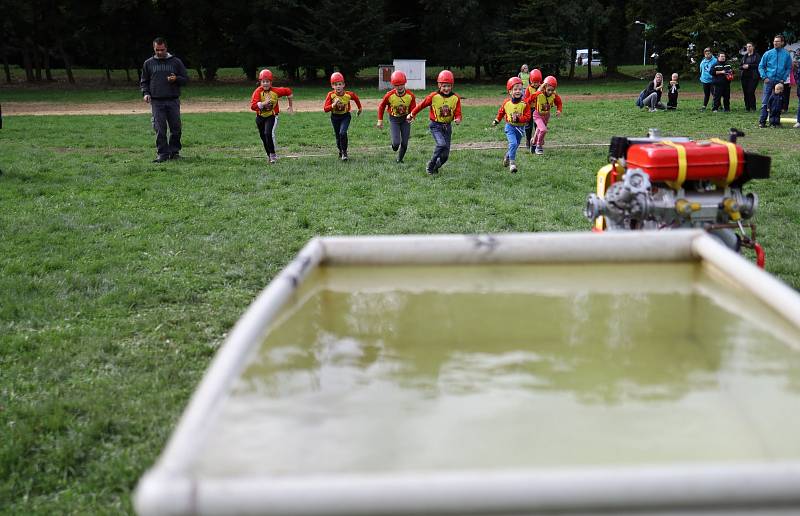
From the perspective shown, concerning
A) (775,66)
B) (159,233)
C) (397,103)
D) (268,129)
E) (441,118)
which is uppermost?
(775,66)

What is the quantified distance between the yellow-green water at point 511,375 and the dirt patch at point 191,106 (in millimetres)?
24612

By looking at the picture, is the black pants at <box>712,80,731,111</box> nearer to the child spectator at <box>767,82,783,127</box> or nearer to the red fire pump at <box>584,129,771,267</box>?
the child spectator at <box>767,82,783,127</box>

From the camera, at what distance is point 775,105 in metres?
19.5

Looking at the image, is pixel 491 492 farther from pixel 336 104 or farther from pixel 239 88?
pixel 239 88

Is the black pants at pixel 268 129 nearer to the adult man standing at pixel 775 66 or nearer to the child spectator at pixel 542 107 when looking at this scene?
the child spectator at pixel 542 107

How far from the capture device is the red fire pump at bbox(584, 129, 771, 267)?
543cm

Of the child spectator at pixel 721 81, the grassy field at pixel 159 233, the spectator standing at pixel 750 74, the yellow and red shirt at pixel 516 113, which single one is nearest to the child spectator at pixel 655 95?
the child spectator at pixel 721 81

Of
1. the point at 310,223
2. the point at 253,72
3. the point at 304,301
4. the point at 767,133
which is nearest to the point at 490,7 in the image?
the point at 253,72

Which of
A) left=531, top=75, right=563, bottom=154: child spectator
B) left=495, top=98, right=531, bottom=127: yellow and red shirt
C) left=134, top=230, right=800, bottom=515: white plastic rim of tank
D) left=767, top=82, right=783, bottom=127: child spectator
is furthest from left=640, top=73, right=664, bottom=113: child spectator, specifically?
left=134, top=230, right=800, bottom=515: white plastic rim of tank

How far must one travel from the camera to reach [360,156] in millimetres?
15930

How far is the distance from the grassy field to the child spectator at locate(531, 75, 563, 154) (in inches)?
20.9

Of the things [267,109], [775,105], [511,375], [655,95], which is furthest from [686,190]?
[655,95]

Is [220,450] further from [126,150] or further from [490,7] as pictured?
[490,7]

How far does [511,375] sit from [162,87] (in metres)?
13.9
